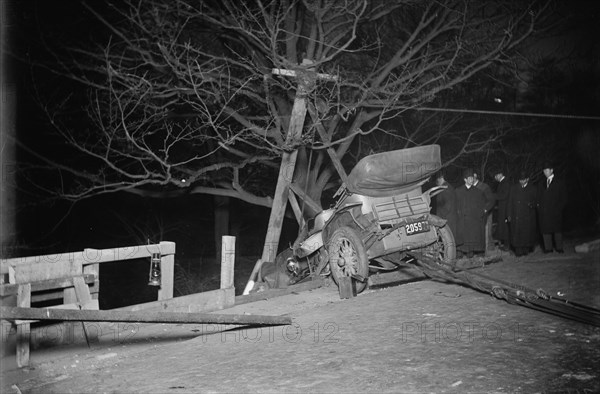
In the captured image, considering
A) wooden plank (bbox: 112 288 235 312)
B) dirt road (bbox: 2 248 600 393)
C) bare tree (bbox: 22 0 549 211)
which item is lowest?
dirt road (bbox: 2 248 600 393)

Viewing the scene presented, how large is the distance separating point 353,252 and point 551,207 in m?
5.36

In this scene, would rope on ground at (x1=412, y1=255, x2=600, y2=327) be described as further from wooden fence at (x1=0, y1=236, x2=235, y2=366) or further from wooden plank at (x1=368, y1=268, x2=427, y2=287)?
wooden fence at (x1=0, y1=236, x2=235, y2=366)

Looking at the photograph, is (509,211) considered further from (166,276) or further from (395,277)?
(166,276)

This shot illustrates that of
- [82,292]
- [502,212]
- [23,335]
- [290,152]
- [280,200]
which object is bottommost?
[23,335]

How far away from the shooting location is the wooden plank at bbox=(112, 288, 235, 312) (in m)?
8.41

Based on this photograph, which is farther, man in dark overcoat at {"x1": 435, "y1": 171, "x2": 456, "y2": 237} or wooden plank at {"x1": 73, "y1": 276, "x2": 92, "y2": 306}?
man in dark overcoat at {"x1": 435, "y1": 171, "x2": 456, "y2": 237}

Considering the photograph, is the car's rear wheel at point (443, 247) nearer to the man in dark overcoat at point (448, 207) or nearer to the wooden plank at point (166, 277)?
the man in dark overcoat at point (448, 207)

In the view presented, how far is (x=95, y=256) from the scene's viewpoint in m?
7.56

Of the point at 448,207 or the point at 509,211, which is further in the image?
the point at 509,211

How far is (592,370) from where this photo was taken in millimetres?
5480

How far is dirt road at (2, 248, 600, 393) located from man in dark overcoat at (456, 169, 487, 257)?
3.05 m

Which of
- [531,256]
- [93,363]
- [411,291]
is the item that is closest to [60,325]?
[93,363]

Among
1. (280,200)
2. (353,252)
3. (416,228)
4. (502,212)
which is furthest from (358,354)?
(502,212)

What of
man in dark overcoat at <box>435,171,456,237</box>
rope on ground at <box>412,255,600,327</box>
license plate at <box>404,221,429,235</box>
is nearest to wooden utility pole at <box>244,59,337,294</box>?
man in dark overcoat at <box>435,171,456,237</box>
